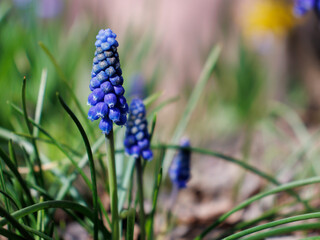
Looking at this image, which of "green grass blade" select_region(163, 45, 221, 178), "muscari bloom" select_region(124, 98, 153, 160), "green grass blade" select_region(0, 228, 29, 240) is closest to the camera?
"green grass blade" select_region(0, 228, 29, 240)

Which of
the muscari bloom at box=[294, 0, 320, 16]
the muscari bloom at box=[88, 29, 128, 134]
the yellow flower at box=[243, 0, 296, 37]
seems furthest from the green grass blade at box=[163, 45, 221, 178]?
the yellow flower at box=[243, 0, 296, 37]

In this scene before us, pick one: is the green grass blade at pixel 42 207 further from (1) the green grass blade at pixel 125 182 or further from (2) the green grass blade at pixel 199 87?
(2) the green grass blade at pixel 199 87

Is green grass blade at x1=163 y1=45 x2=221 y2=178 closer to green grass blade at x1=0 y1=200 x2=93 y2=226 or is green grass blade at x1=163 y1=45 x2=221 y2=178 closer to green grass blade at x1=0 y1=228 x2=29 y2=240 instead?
green grass blade at x1=0 y1=200 x2=93 y2=226

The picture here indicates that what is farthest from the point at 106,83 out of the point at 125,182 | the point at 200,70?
the point at 200,70

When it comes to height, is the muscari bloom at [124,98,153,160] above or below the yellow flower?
below

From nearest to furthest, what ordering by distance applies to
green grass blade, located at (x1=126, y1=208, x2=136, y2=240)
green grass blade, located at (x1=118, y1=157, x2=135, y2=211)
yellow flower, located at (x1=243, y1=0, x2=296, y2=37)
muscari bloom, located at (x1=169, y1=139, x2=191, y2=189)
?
green grass blade, located at (x1=126, y1=208, x2=136, y2=240)
green grass blade, located at (x1=118, y1=157, x2=135, y2=211)
muscari bloom, located at (x1=169, y1=139, x2=191, y2=189)
yellow flower, located at (x1=243, y1=0, x2=296, y2=37)

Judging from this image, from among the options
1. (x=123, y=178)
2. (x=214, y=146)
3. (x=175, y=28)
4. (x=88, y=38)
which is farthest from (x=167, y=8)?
(x=123, y=178)

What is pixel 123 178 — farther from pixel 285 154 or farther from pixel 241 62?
pixel 241 62
